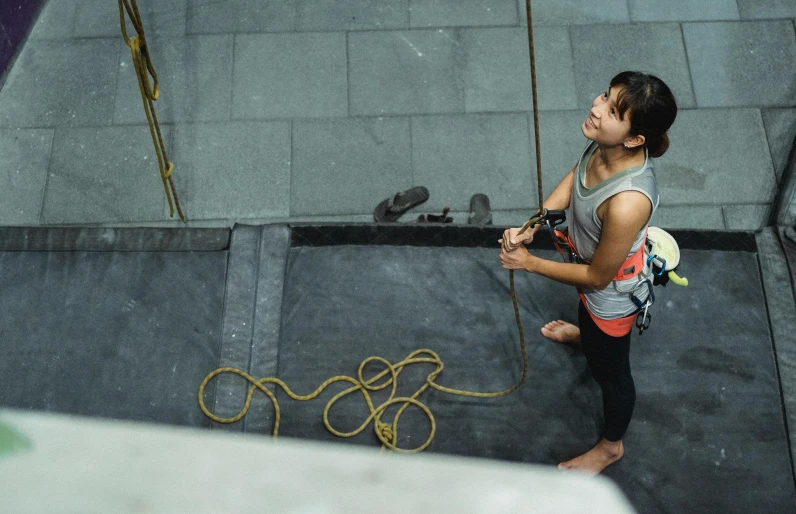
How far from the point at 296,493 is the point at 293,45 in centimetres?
323

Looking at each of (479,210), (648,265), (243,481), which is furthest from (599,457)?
(243,481)

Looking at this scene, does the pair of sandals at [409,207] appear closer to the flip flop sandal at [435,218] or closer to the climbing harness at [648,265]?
the flip flop sandal at [435,218]

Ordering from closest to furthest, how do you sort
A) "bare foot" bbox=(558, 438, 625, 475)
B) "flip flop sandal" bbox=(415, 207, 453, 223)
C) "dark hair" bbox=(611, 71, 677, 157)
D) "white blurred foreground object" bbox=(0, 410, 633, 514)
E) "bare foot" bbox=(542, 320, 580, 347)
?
"white blurred foreground object" bbox=(0, 410, 633, 514), "dark hair" bbox=(611, 71, 677, 157), "bare foot" bbox=(558, 438, 625, 475), "bare foot" bbox=(542, 320, 580, 347), "flip flop sandal" bbox=(415, 207, 453, 223)

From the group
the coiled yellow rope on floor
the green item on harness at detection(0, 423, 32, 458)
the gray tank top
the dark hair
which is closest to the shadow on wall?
the coiled yellow rope on floor

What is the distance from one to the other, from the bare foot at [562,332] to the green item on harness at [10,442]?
6.79 ft

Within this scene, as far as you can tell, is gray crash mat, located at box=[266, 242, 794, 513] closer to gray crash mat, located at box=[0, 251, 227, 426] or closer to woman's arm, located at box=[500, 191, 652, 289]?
gray crash mat, located at box=[0, 251, 227, 426]

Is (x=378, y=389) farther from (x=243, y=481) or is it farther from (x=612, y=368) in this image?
(x=243, y=481)

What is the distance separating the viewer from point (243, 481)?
1.66 ft

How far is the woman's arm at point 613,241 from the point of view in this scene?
1.64 metres

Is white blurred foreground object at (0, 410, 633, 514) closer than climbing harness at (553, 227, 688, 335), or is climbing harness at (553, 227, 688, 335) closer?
white blurred foreground object at (0, 410, 633, 514)

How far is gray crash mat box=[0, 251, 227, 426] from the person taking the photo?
2.29 m

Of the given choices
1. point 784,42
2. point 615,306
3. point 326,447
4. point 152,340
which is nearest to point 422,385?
point 615,306

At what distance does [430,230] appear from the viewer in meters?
2.62

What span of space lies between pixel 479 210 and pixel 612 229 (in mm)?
1298
